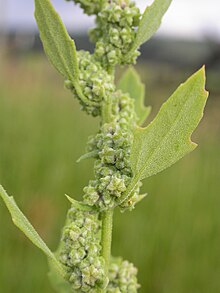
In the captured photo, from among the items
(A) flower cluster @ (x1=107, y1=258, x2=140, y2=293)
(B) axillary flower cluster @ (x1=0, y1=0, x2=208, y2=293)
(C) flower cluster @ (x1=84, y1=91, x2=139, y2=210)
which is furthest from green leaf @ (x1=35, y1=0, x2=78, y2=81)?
(A) flower cluster @ (x1=107, y1=258, x2=140, y2=293)

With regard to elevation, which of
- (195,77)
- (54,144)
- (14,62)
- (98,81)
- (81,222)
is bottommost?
(81,222)

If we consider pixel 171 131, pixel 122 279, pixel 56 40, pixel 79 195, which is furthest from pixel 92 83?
pixel 79 195

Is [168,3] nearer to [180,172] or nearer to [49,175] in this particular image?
[49,175]

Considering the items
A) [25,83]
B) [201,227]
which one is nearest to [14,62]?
[25,83]

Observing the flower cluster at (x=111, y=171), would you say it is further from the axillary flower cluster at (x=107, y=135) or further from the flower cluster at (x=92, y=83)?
the flower cluster at (x=92, y=83)

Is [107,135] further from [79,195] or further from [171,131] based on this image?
[79,195]
